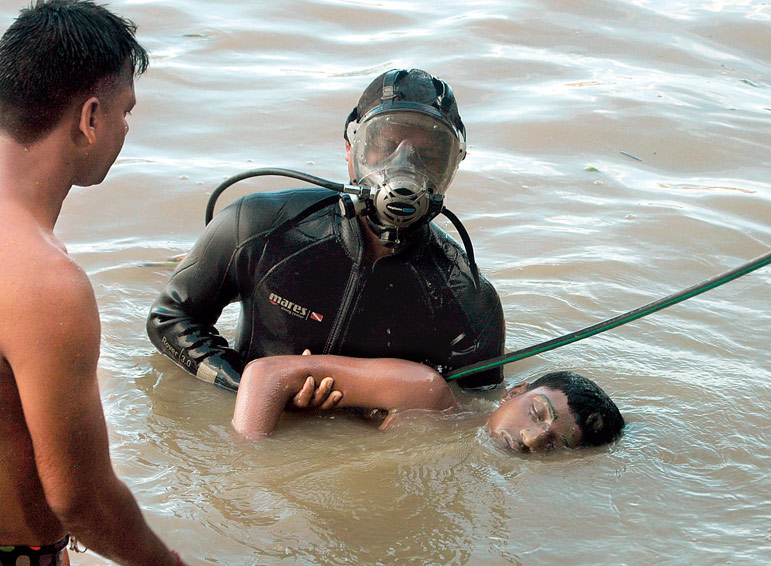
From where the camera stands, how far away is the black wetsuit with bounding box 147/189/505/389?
11.6 feet

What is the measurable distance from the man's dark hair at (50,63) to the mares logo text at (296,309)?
1.65 metres

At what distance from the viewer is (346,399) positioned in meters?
3.39

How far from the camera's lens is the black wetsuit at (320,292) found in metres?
3.55

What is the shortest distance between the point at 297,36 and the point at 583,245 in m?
4.31

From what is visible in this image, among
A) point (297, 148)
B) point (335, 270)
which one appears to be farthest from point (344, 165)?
point (335, 270)

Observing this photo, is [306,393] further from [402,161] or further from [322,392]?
[402,161]

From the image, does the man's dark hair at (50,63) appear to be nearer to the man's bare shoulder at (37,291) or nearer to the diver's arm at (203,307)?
the man's bare shoulder at (37,291)

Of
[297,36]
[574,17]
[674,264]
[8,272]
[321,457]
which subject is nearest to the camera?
[8,272]

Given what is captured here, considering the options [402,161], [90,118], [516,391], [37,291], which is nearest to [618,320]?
[516,391]

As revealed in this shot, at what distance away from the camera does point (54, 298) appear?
1.71 m

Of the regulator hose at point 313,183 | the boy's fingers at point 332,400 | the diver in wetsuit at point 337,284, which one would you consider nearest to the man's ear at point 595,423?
the diver in wetsuit at point 337,284

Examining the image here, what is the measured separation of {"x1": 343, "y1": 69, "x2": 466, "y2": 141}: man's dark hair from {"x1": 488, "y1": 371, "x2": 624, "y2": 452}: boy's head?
103 centimetres

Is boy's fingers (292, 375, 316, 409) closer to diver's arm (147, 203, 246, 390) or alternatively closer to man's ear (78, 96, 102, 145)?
diver's arm (147, 203, 246, 390)

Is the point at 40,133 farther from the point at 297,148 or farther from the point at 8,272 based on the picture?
the point at 297,148
